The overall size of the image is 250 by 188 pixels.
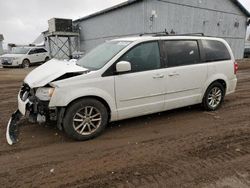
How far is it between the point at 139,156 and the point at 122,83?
1.40 metres

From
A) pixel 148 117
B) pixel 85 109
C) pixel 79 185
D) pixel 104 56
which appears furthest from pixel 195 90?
pixel 79 185

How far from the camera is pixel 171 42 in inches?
201

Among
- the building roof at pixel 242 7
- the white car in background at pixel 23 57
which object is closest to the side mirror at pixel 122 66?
the white car in background at pixel 23 57

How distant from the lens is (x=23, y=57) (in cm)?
2033

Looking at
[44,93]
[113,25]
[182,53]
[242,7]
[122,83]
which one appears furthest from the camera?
[242,7]

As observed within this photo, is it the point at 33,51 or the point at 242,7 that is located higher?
the point at 242,7

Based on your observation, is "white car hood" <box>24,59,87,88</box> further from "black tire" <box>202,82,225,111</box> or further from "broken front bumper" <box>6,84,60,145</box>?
"black tire" <box>202,82,225,111</box>

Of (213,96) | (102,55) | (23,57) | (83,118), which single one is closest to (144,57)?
(102,55)

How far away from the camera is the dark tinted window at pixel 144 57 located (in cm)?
461

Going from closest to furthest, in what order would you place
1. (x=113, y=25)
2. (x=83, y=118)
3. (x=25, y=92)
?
(x=83, y=118), (x=25, y=92), (x=113, y=25)

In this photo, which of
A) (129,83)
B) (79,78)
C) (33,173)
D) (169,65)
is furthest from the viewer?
(169,65)

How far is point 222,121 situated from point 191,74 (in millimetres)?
1226

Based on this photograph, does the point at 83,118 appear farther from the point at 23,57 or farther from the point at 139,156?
the point at 23,57

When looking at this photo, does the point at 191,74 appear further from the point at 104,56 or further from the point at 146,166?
the point at 146,166
